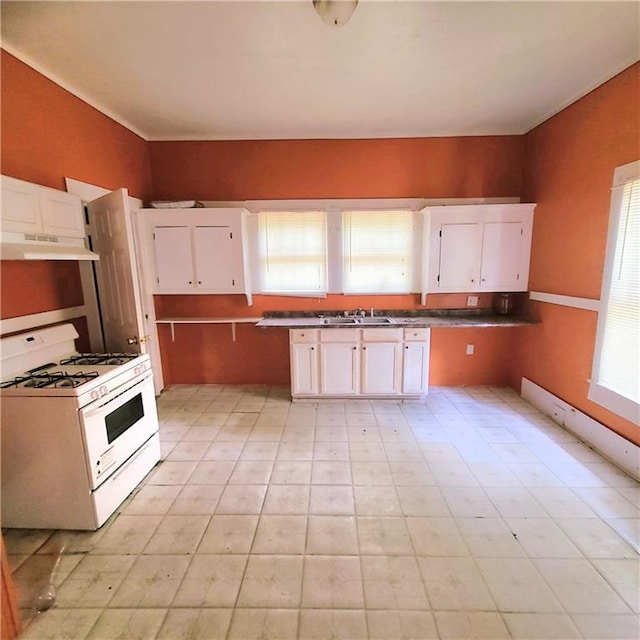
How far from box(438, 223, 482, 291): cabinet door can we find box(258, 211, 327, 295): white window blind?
1.31 meters

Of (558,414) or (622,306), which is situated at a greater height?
(622,306)

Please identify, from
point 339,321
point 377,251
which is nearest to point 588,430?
point 339,321

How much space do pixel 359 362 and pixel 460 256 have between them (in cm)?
159

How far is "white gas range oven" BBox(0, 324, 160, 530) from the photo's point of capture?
68.9 inches

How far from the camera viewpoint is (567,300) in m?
2.87

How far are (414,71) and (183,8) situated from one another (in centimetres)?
155

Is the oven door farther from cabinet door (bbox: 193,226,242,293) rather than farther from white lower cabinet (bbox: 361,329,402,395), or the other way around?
white lower cabinet (bbox: 361,329,402,395)

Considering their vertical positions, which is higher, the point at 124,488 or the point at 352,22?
the point at 352,22

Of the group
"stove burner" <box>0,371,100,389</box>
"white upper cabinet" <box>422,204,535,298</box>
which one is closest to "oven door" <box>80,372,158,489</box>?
"stove burner" <box>0,371,100,389</box>

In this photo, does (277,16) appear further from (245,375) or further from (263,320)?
(245,375)

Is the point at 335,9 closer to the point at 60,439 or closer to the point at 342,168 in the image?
the point at 342,168

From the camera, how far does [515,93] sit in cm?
264

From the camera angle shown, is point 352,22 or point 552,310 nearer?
point 352,22

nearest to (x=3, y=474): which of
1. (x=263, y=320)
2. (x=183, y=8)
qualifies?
(x=263, y=320)
